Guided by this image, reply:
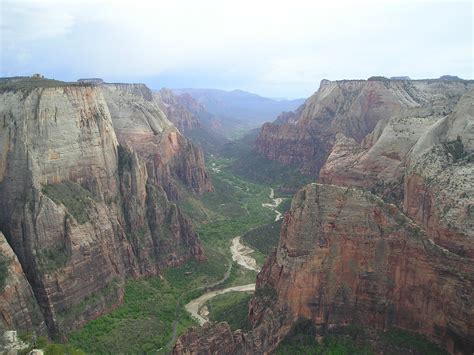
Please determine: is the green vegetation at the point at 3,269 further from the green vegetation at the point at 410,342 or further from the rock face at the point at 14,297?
the green vegetation at the point at 410,342

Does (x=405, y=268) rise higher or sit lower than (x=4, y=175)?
lower

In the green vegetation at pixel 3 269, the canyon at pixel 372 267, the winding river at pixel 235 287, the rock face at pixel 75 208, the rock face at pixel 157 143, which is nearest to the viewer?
the canyon at pixel 372 267

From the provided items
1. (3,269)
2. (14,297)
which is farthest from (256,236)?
(3,269)

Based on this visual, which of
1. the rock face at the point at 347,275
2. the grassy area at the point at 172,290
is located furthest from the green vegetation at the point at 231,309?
the rock face at the point at 347,275

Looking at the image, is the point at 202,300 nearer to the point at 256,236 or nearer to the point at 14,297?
the point at 14,297

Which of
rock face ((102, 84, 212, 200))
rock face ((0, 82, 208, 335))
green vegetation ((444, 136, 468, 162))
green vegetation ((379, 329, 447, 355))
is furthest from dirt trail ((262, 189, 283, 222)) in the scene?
green vegetation ((379, 329, 447, 355))

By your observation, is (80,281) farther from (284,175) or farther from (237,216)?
(284,175)

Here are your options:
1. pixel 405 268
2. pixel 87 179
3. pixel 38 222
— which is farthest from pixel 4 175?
pixel 405 268

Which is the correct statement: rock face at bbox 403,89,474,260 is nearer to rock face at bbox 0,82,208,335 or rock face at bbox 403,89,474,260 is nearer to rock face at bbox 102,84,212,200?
rock face at bbox 0,82,208,335
